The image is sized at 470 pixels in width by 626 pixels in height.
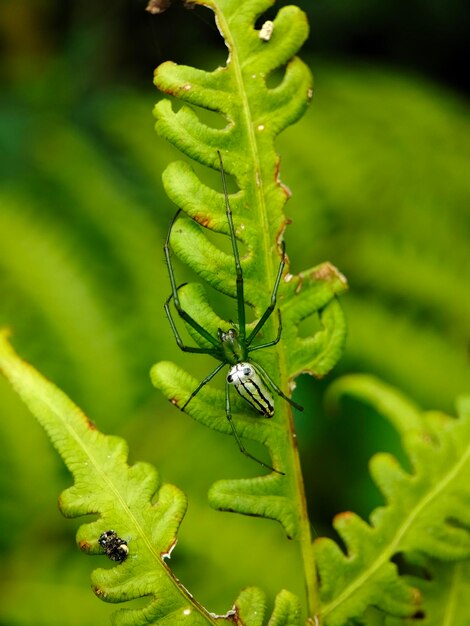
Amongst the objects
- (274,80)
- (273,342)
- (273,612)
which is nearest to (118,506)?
(273,612)

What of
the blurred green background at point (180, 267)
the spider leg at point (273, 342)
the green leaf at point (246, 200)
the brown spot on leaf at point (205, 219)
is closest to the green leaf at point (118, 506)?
the green leaf at point (246, 200)

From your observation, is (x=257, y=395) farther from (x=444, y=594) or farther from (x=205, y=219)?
(x=444, y=594)

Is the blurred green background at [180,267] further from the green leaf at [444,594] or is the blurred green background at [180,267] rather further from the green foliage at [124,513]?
the green foliage at [124,513]

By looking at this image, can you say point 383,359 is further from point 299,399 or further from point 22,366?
point 22,366

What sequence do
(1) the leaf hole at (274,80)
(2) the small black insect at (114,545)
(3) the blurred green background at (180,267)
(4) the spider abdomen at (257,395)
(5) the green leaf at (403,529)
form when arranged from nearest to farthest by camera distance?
(2) the small black insect at (114,545), (5) the green leaf at (403,529), (4) the spider abdomen at (257,395), (3) the blurred green background at (180,267), (1) the leaf hole at (274,80)

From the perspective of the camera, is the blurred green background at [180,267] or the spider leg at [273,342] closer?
the spider leg at [273,342]

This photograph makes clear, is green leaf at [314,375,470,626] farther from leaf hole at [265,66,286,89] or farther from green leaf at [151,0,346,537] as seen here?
leaf hole at [265,66,286,89]

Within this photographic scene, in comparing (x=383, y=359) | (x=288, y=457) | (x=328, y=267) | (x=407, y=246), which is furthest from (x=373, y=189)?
(x=288, y=457)

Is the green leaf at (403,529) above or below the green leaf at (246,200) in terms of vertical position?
below
